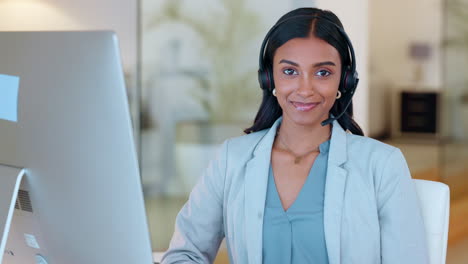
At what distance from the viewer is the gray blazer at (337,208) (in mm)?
1779

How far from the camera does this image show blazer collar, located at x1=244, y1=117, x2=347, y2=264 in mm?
1794

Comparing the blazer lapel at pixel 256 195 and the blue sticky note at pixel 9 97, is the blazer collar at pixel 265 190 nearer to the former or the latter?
the blazer lapel at pixel 256 195

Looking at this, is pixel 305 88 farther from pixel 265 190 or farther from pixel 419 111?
pixel 419 111

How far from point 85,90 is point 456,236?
5093 mm

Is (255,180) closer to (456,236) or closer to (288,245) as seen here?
(288,245)

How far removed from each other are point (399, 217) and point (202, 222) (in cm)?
47

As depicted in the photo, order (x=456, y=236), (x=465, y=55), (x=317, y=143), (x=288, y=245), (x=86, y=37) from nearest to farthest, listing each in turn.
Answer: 1. (x=86, y=37)
2. (x=288, y=245)
3. (x=317, y=143)
4. (x=456, y=236)
5. (x=465, y=55)

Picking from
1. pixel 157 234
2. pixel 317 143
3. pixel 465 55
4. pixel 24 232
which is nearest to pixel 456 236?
pixel 465 55

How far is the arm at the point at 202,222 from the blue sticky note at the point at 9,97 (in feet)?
2.02

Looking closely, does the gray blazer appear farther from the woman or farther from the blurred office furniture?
the blurred office furniture

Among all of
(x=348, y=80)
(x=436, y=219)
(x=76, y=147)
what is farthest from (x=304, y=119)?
(x=76, y=147)

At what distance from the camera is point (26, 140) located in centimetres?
135

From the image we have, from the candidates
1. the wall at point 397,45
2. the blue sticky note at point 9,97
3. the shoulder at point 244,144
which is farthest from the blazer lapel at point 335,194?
the wall at point 397,45

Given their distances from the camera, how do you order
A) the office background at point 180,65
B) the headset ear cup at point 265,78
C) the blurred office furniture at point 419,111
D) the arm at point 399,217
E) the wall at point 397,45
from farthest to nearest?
the wall at point 397,45 → the blurred office furniture at point 419,111 → the office background at point 180,65 → the headset ear cup at point 265,78 → the arm at point 399,217
